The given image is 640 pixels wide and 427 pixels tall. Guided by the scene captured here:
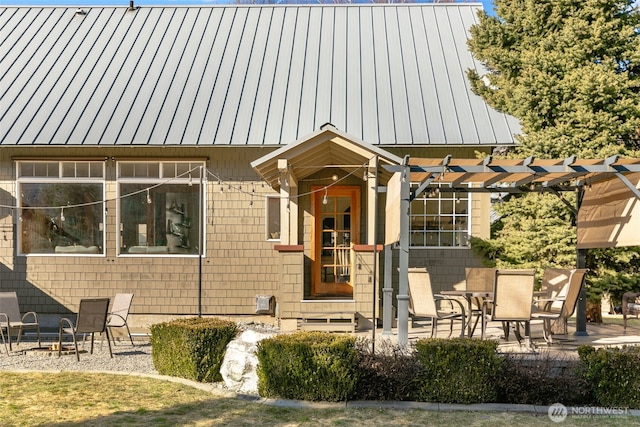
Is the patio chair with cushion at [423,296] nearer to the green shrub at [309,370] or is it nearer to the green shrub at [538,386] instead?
the green shrub at [538,386]

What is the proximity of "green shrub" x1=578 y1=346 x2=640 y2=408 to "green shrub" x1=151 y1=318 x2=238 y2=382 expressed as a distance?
12.3ft

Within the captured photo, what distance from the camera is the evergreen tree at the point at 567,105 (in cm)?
1198

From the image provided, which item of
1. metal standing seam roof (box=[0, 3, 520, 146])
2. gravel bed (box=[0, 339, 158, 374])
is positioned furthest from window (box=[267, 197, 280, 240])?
gravel bed (box=[0, 339, 158, 374])

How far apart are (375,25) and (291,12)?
203 centimetres

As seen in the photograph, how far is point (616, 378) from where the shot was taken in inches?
259

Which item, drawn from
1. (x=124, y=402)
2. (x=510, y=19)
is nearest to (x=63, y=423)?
(x=124, y=402)

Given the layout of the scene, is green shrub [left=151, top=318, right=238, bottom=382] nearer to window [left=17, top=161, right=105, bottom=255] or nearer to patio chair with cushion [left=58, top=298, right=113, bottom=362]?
patio chair with cushion [left=58, top=298, right=113, bottom=362]

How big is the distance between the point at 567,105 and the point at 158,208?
747 centimetres

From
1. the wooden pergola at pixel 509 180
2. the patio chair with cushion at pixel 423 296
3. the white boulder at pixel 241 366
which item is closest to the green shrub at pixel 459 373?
the wooden pergola at pixel 509 180

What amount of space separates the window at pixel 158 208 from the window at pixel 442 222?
3.95 m

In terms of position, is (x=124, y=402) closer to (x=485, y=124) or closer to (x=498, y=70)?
(x=485, y=124)

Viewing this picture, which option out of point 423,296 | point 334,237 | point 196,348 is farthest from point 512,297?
point 334,237

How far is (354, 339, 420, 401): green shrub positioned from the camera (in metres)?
6.73

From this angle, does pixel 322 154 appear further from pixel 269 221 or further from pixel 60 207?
pixel 60 207
